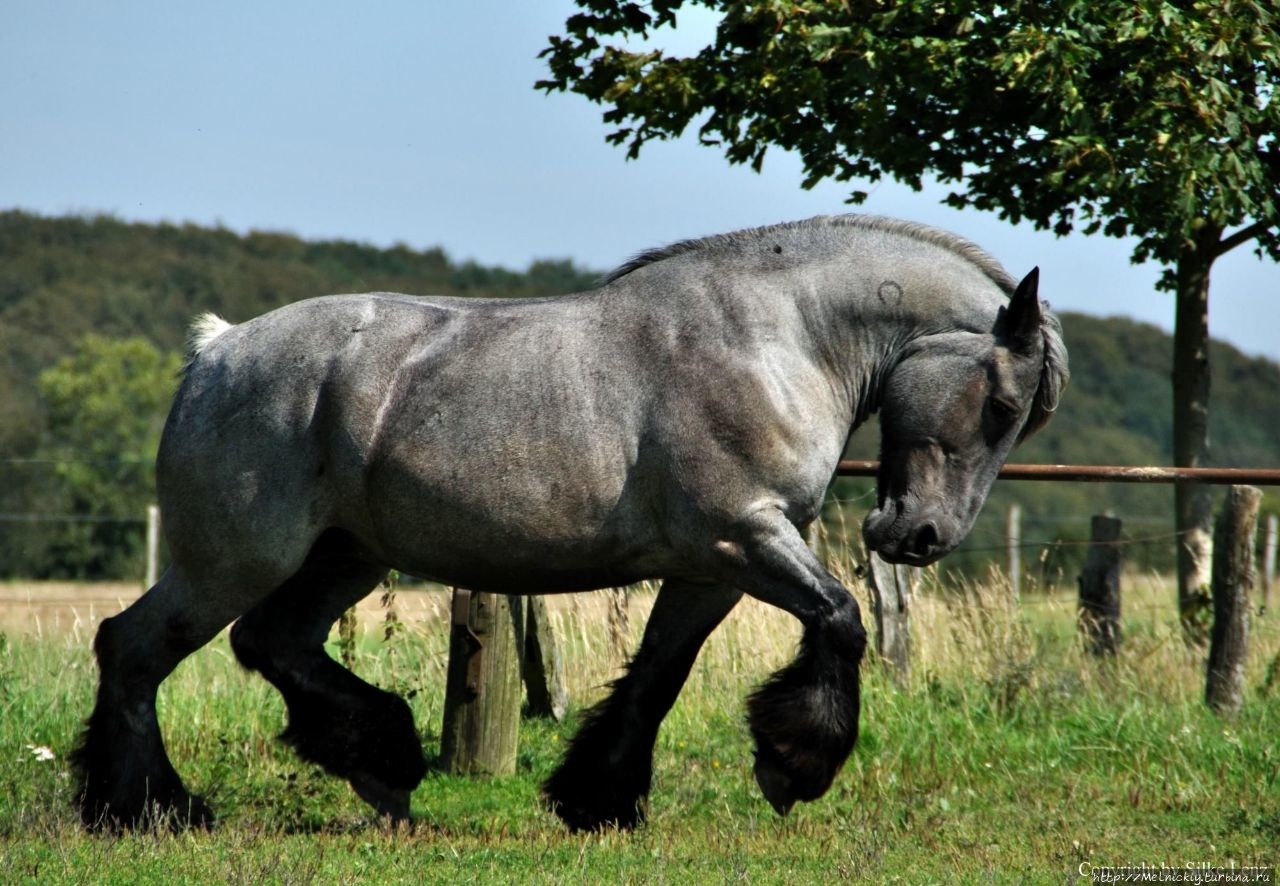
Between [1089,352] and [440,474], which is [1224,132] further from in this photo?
[1089,352]

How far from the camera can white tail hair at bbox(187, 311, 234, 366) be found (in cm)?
595

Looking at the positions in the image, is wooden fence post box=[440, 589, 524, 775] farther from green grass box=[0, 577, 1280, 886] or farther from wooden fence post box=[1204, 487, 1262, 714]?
wooden fence post box=[1204, 487, 1262, 714]

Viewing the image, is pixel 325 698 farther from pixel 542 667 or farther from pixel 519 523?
pixel 542 667

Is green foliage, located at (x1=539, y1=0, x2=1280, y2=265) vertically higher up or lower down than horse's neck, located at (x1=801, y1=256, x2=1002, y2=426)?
higher up

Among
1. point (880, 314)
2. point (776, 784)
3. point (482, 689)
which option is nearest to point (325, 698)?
point (482, 689)

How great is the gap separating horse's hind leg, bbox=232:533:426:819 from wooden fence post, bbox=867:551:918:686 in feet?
12.1

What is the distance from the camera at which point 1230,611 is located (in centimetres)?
817

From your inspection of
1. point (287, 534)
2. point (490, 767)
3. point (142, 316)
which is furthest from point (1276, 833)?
point (142, 316)

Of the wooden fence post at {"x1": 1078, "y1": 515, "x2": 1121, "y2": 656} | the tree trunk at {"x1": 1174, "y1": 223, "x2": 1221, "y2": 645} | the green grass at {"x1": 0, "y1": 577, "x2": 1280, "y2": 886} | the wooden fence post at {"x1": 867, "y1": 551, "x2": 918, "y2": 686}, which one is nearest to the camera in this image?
the green grass at {"x1": 0, "y1": 577, "x2": 1280, "y2": 886}

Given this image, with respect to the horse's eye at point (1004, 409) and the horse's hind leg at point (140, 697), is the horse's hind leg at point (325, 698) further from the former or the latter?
the horse's eye at point (1004, 409)

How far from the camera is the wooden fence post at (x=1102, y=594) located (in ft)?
30.4

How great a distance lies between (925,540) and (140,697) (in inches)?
121

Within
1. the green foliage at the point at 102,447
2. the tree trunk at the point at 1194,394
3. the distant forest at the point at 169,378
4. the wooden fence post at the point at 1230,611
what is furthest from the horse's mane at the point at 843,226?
the green foliage at the point at 102,447

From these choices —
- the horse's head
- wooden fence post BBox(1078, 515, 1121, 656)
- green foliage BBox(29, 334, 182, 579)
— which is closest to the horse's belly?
the horse's head
